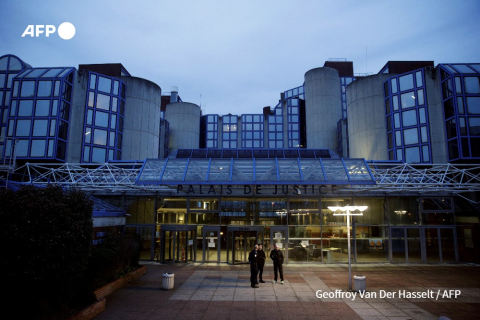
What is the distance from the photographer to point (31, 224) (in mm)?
8625

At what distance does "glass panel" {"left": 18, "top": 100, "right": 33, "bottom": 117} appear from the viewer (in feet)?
92.9

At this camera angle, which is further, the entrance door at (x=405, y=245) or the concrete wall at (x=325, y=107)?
the concrete wall at (x=325, y=107)

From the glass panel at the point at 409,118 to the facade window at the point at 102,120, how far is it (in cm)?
2766

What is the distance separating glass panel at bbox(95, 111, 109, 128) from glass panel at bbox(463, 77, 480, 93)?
31.5 meters

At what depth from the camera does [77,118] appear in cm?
3066

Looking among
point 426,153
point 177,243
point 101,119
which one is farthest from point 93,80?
point 426,153

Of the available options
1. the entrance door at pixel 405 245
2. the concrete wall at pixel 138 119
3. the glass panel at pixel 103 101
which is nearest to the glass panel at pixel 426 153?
the entrance door at pixel 405 245

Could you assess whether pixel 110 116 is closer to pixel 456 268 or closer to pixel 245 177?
pixel 245 177

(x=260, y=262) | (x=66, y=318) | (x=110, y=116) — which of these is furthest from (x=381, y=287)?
(x=110, y=116)

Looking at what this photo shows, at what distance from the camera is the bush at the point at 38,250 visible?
328 inches

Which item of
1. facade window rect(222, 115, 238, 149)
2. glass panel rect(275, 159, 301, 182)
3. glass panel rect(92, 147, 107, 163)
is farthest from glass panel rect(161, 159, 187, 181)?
facade window rect(222, 115, 238, 149)

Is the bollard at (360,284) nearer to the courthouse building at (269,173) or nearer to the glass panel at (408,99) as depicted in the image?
the courthouse building at (269,173)

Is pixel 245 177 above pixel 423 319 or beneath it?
above

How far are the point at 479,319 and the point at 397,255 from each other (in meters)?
12.6
